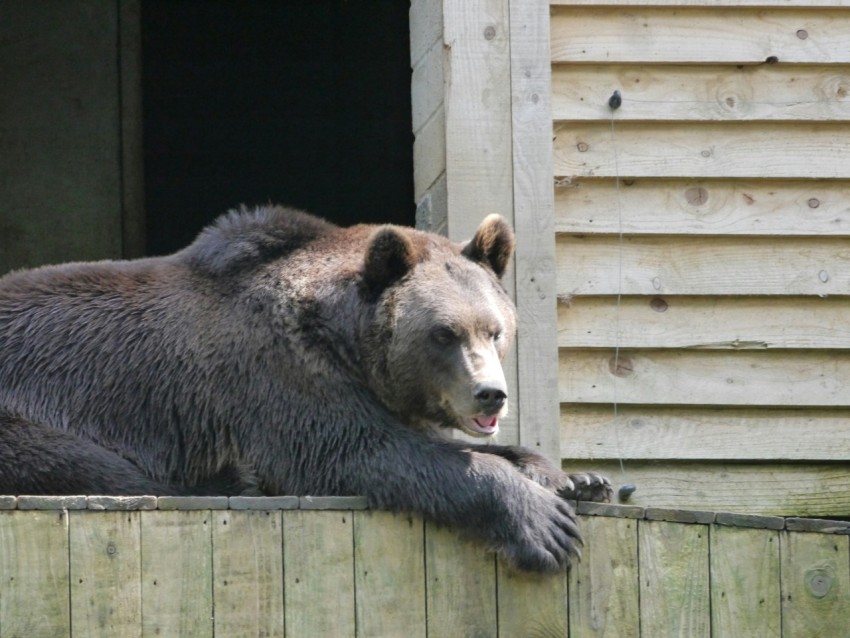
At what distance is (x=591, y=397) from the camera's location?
6938mm

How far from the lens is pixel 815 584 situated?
493 centimetres

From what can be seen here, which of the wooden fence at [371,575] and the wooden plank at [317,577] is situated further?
the wooden plank at [317,577]

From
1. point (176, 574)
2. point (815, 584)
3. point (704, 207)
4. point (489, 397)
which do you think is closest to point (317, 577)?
point (176, 574)

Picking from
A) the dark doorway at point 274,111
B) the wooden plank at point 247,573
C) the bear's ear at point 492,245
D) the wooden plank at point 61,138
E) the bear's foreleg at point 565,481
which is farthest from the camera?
the dark doorway at point 274,111

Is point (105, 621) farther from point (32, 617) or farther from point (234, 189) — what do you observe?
point (234, 189)

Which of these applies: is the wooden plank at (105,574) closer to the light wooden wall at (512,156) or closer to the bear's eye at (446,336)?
the bear's eye at (446,336)

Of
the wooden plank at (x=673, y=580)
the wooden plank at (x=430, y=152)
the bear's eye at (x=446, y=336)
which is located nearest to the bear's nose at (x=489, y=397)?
the bear's eye at (x=446, y=336)

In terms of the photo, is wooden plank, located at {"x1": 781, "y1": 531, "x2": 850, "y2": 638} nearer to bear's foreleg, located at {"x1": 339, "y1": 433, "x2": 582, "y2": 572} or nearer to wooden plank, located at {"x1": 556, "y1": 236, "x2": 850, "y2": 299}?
bear's foreleg, located at {"x1": 339, "y1": 433, "x2": 582, "y2": 572}

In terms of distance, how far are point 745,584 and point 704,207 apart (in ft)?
8.63

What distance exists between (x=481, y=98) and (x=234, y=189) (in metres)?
6.02

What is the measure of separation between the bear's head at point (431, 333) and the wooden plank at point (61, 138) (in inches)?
230

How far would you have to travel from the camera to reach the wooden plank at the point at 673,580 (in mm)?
4934

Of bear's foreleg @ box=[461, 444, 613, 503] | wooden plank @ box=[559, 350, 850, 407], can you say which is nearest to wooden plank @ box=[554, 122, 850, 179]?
wooden plank @ box=[559, 350, 850, 407]

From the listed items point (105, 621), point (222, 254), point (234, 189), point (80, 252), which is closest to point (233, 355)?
point (222, 254)
